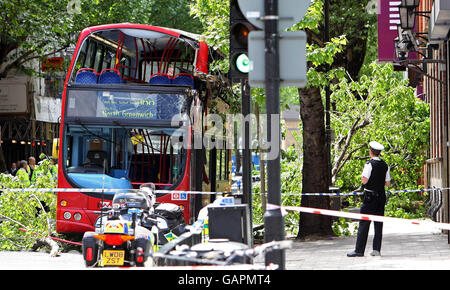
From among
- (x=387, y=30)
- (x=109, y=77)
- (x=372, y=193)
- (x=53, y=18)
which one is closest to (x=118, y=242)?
(x=372, y=193)

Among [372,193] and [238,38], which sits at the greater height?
[238,38]

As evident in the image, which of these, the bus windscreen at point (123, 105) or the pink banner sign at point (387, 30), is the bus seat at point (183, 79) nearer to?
the bus windscreen at point (123, 105)

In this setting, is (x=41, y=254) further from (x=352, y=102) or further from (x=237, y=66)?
(x=352, y=102)

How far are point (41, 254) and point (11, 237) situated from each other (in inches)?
38.4

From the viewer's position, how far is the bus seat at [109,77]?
573 inches

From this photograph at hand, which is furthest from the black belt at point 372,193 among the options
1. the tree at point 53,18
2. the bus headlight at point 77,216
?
the tree at point 53,18

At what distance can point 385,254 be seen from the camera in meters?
13.0

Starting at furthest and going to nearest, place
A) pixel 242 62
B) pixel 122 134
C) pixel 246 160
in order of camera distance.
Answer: pixel 122 134, pixel 246 160, pixel 242 62

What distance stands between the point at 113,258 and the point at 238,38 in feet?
10.1

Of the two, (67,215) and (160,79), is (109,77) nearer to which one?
(160,79)

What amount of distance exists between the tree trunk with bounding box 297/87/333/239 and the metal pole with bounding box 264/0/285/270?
29.9 ft

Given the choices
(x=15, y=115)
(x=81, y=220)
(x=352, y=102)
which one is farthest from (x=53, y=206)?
(x=15, y=115)

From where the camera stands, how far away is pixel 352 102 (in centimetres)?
2094

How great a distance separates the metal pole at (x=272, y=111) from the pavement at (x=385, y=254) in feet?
13.3
